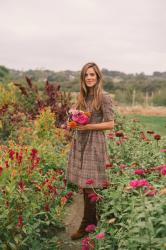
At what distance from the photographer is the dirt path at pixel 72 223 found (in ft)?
13.2

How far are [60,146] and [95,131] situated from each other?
312 centimetres

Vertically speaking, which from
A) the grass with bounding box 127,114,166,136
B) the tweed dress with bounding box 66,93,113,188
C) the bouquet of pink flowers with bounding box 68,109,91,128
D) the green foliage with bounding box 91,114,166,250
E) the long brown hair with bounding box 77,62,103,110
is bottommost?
the grass with bounding box 127,114,166,136

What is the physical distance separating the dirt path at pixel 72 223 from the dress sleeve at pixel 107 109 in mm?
1129

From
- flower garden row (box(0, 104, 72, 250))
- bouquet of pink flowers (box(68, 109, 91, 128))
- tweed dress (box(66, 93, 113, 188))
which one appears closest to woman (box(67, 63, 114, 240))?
tweed dress (box(66, 93, 113, 188))

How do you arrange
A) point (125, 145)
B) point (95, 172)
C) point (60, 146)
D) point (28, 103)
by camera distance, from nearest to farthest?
point (95, 172) → point (125, 145) → point (60, 146) → point (28, 103)

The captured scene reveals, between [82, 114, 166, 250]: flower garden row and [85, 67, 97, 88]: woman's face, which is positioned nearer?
[82, 114, 166, 250]: flower garden row

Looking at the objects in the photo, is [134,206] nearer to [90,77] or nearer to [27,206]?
[27,206]

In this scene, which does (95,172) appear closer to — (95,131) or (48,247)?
(95,131)

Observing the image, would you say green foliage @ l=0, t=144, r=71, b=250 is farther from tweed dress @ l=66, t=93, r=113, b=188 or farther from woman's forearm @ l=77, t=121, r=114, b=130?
woman's forearm @ l=77, t=121, r=114, b=130

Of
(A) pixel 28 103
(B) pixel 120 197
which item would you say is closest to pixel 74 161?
(B) pixel 120 197

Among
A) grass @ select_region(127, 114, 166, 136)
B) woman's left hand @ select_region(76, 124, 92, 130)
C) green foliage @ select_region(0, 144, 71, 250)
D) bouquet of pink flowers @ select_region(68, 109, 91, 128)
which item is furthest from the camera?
grass @ select_region(127, 114, 166, 136)

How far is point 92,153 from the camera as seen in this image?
4.08 metres

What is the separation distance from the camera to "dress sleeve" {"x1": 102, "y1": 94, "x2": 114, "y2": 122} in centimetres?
403

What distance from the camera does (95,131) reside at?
162 inches
